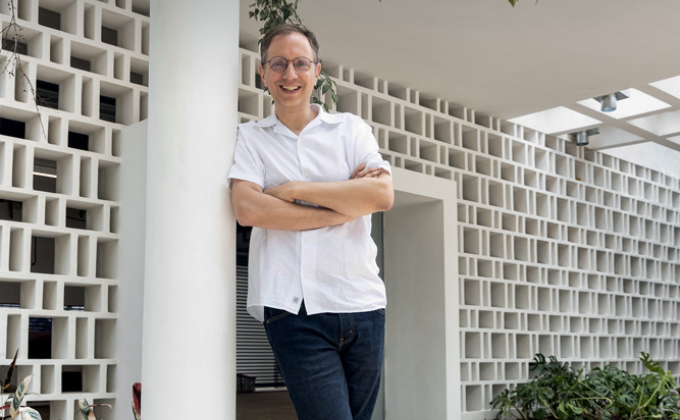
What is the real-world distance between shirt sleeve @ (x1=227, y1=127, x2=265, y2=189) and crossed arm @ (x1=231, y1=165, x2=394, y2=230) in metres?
0.02

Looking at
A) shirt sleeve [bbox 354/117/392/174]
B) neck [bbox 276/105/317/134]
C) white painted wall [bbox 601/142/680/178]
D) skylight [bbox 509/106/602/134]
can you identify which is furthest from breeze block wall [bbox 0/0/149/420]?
white painted wall [bbox 601/142/680/178]

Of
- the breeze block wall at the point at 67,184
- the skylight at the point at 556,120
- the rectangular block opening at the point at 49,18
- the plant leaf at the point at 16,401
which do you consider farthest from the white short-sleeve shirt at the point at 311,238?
the skylight at the point at 556,120

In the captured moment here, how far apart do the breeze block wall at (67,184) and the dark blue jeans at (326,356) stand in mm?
2366

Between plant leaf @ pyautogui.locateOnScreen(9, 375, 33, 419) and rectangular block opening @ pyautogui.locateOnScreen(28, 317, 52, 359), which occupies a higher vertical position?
plant leaf @ pyautogui.locateOnScreen(9, 375, 33, 419)

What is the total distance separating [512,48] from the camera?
5.57 meters

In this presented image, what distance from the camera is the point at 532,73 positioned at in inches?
238

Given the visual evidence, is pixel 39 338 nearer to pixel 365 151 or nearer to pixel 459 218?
pixel 459 218

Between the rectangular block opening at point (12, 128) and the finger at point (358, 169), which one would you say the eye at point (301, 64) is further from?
the rectangular block opening at point (12, 128)

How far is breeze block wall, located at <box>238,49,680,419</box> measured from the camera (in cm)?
644

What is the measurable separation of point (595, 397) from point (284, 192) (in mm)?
5442

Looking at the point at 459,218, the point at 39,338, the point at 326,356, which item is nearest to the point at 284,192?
the point at 326,356

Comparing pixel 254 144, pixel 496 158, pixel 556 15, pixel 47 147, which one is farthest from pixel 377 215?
pixel 254 144

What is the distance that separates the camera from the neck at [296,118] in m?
1.80

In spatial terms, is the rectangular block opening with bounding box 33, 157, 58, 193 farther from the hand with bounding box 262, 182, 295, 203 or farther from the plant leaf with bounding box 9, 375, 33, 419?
the hand with bounding box 262, 182, 295, 203
